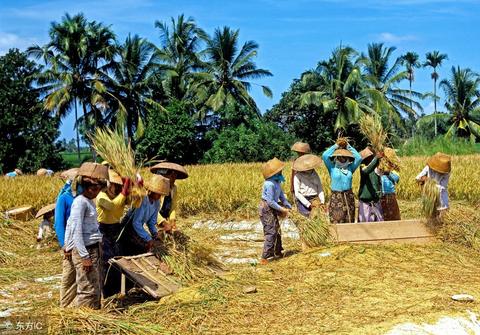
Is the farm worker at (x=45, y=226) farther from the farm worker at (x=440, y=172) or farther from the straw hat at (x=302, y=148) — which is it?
the farm worker at (x=440, y=172)

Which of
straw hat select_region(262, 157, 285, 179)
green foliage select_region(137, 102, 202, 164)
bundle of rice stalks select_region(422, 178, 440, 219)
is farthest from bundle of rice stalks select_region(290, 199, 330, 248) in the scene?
green foliage select_region(137, 102, 202, 164)

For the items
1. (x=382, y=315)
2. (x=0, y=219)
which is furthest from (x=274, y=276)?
(x=0, y=219)

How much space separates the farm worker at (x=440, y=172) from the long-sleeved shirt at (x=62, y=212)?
4.18 meters

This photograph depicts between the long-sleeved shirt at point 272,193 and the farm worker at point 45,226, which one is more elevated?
the long-sleeved shirt at point 272,193

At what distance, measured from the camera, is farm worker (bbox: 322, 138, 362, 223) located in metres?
7.08

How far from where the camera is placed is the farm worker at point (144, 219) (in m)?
5.66

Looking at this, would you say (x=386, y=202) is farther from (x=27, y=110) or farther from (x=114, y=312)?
(x=27, y=110)

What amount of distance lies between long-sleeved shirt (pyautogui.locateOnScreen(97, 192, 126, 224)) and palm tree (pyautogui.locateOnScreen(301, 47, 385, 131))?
2363 centimetres

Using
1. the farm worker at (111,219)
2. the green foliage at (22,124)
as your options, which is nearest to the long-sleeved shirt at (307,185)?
the farm worker at (111,219)

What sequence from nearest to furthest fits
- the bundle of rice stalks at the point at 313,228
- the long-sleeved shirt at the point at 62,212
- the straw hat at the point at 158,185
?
1. the long-sleeved shirt at the point at 62,212
2. the straw hat at the point at 158,185
3. the bundle of rice stalks at the point at 313,228

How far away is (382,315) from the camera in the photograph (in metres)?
4.66

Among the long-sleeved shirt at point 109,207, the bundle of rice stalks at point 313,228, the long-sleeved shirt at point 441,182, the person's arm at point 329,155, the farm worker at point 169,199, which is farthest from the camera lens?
the person's arm at point 329,155

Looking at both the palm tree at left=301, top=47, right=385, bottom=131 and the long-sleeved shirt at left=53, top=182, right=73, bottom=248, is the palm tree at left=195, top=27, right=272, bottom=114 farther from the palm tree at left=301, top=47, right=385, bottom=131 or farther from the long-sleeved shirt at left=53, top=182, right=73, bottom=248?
the long-sleeved shirt at left=53, top=182, right=73, bottom=248

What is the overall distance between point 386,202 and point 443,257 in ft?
3.85
